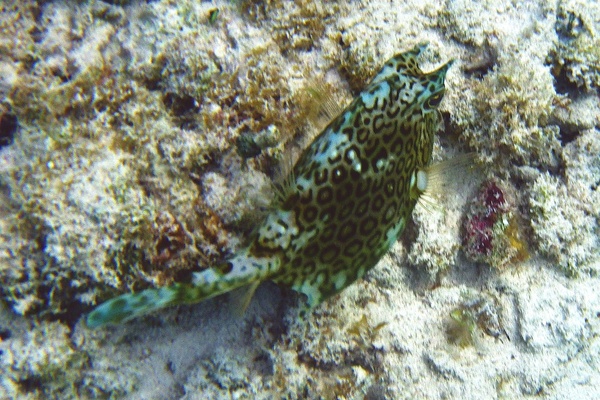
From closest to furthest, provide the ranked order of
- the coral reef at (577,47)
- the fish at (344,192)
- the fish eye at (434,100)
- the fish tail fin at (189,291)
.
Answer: the fish tail fin at (189,291)
the fish at (344,192)
the fish eye at (434,100)
the coral reef at (577,47)

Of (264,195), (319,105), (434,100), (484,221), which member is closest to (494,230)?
(484,221)

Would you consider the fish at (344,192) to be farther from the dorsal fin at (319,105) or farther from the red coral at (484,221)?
the red coral at (484,221)

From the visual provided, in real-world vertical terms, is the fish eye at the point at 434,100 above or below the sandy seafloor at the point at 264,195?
above

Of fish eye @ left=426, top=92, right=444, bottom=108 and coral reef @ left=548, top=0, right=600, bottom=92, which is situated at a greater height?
coral reef @ left=548, top=0, right=600, bottom=92

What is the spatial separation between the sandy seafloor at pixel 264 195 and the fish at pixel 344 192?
0.41 m

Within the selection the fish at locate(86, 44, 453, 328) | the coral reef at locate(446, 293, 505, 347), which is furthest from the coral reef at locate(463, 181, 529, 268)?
the fish at locate(86, 44, 453, 328)

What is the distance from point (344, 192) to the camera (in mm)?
2498

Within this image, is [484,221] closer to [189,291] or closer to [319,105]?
[319,105]

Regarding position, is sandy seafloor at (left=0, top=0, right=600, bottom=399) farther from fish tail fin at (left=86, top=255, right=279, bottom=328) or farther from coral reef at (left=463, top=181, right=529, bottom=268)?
fish tail fin at (left=86, top=255, right=279, bottom=328)

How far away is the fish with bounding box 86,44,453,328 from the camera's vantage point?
2.48 metres

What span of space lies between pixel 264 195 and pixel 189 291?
866 millimetres

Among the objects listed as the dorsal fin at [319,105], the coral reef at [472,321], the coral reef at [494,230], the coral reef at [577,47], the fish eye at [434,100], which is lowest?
the coral reef at [472,321]

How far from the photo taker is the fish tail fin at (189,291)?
216 cm

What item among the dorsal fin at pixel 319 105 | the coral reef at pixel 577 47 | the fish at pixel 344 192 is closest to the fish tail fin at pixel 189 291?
the fish at pixel 344 192
